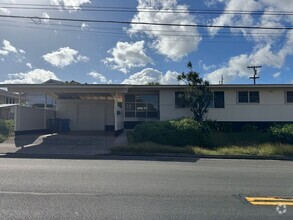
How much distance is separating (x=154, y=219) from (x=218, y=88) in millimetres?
18462

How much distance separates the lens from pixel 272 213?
Answer: 186 inches

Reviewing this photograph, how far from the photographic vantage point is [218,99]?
2197cm

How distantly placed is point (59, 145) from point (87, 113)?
9.26m

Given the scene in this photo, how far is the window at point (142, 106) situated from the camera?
22703 millimetres

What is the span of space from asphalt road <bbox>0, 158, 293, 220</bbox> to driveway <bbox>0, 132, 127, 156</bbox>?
14.0ft

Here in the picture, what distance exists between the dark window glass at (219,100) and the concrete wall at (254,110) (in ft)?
0.82

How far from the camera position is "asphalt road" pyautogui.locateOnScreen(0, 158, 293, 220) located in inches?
183

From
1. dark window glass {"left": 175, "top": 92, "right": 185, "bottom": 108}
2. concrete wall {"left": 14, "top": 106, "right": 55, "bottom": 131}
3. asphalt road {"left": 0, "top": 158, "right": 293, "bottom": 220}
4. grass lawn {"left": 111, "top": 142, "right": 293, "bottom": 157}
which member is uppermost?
dark window glass {"left": 175, "top": 92, "right": 185, "bottom": 108}

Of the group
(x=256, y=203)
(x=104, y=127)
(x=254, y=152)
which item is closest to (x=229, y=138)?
(x=254, y=152)

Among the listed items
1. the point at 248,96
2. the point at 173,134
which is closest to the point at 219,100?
the point at 248,96

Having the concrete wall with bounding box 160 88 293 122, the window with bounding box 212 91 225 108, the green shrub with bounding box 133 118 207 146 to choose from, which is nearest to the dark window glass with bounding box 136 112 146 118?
the concrete wall with bounding box 160 88 293 122

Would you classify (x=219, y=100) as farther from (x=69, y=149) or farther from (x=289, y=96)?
(x=69, y=149)

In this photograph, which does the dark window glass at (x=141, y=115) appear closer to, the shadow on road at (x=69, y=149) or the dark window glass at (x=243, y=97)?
the shadow on road at (x=69, y=149)

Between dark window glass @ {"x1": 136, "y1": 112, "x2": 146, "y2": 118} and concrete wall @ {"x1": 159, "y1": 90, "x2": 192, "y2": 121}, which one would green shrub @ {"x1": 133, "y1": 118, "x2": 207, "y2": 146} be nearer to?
concrete wall @ {"x1": 159, "y1": 90, "x2": 192, "y2": 121}
